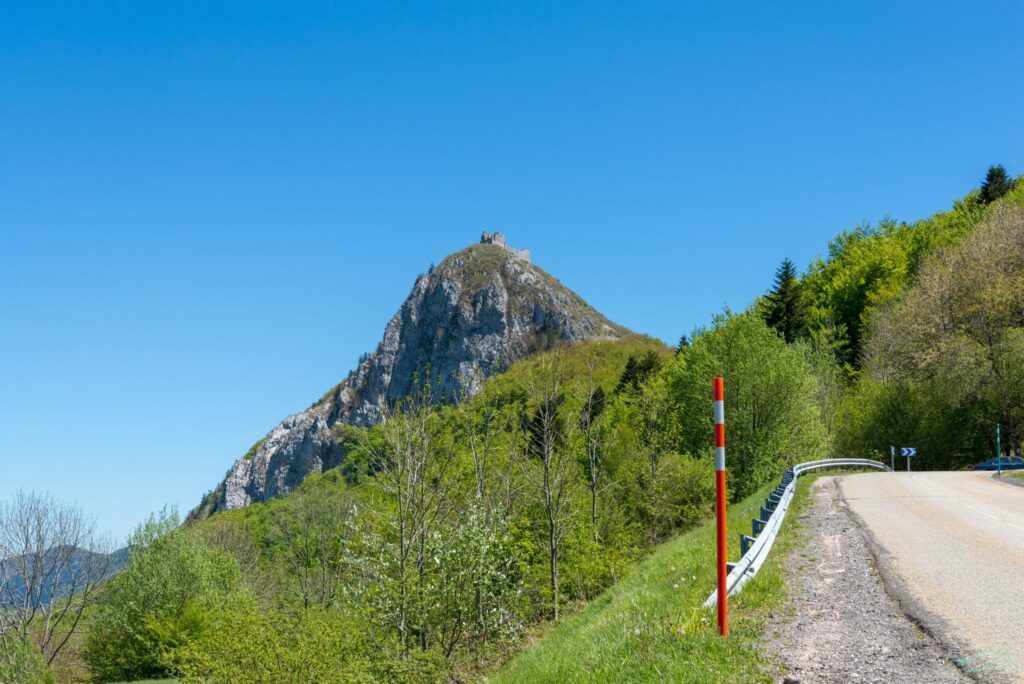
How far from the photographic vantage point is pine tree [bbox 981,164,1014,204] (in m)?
80.9

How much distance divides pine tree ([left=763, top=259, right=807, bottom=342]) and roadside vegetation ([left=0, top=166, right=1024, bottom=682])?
23.5 feet

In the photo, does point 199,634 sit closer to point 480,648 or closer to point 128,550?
point 128,550

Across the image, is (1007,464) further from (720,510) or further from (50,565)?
(50,565)

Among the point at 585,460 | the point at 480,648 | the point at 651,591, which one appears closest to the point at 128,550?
the point at 585,460

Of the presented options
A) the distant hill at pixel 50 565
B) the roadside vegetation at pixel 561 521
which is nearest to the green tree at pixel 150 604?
the roadside vegetation at pixel 561 521

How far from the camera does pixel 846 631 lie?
7.23m

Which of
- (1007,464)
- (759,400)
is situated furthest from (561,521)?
(1007,464)

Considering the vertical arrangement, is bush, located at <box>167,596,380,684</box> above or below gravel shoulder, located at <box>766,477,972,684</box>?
below

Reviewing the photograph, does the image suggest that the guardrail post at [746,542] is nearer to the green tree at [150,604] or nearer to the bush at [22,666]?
the bush at [22,666]

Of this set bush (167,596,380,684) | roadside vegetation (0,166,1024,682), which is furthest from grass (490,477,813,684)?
bush (167,596,380,684)

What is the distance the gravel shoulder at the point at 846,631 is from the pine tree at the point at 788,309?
67.0m

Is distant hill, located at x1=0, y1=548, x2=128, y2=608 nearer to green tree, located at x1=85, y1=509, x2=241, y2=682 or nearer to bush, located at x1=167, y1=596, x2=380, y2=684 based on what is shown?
green tree, located at x1=85, y1=509, x2=241, y2=682

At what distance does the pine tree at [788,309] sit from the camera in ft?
245

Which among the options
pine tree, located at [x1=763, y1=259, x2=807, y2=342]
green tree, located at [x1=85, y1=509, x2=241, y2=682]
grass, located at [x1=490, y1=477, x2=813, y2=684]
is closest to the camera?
grass, located at [x1=490, y1=477, x2=813, y2=684]
